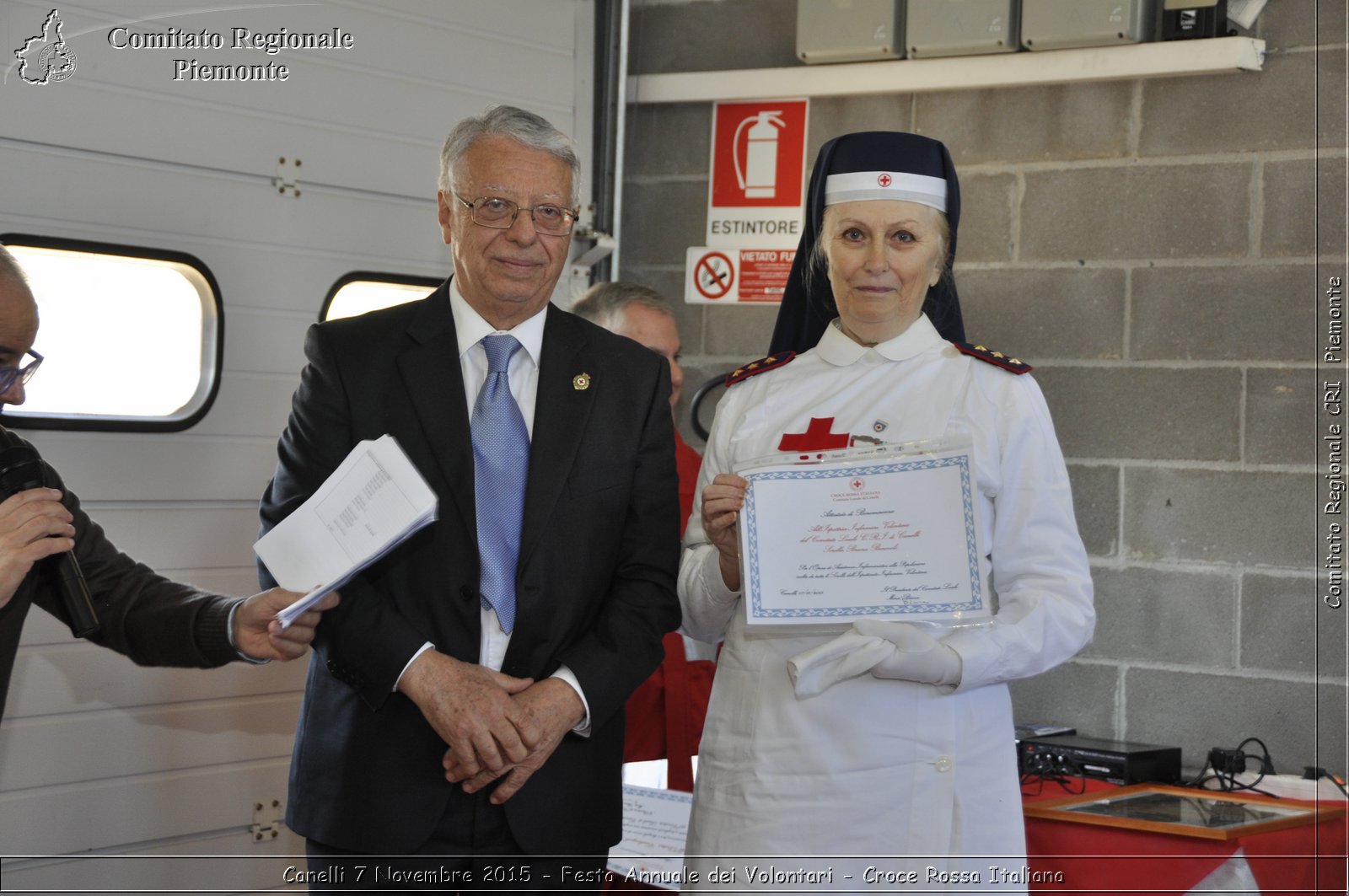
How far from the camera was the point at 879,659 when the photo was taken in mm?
2232

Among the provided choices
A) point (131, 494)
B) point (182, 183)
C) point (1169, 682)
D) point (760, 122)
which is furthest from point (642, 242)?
point (1169, 682)

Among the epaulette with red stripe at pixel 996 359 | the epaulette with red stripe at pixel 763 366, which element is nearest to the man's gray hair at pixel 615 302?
the epaulette with red stripe at pixel 763 366

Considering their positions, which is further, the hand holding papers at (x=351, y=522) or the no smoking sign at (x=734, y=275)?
the no smoking sign at (x=734, y=275)

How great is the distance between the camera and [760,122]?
4.57 m

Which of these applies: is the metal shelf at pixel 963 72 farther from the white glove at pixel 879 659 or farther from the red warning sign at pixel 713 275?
the white glove at pixel 879 659

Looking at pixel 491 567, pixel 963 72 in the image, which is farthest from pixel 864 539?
pixel 963 72

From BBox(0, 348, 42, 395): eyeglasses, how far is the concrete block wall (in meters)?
2.87

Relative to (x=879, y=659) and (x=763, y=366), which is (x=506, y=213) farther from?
(x=879, y=659)

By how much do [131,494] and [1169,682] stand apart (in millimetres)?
3088

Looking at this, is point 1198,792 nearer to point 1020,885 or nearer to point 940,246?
point 1020,885

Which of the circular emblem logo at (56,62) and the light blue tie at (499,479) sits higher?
the circular emblem logo at (56,62)

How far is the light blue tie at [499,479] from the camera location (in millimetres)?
2348

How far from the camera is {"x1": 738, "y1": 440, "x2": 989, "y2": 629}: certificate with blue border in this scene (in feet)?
7.35

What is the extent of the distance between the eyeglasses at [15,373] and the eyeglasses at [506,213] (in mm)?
807
